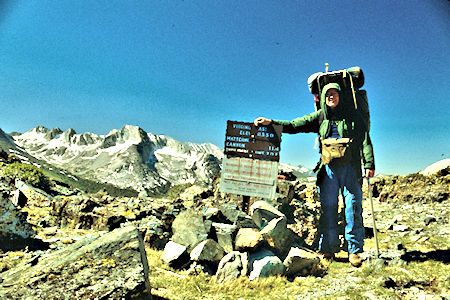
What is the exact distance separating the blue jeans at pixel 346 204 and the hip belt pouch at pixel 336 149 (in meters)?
0.21

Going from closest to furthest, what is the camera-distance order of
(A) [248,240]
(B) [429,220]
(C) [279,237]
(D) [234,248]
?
(A) [248,240] < (D) [234,248] < (C) [279,237] < (B) [429,220]

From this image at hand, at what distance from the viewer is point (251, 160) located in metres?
6.72

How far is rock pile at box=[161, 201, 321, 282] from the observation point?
5492 mm

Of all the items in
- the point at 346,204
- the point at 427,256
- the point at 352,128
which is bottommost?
the point at 427,256

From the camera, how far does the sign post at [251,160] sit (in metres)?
6.59

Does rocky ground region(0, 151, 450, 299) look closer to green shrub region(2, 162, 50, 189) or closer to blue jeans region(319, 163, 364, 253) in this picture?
blue jeans region(319, 163, 364, 253)

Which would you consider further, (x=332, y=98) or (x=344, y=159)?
(x=332, y=98)

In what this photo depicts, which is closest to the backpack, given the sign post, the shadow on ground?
the sign post

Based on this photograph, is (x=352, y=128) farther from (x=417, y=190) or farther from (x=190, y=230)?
(x=417, y=190)

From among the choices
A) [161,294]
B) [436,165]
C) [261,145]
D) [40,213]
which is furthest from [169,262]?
[436,165]

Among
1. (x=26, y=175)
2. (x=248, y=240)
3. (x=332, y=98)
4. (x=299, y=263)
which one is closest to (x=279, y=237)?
(x=299, y=263)

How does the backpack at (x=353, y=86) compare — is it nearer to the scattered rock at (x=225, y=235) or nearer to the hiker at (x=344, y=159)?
the hiker at (x=344, y=159)

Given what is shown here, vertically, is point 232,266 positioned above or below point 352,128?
below

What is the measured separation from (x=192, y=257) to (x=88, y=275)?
2807 millimetres
